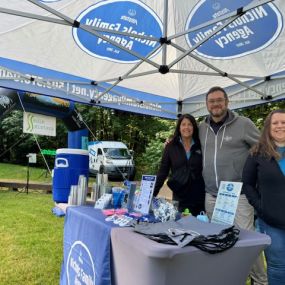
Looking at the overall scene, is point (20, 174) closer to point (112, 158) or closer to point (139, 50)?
point (112, 158)

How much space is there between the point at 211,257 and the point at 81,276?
35.1 inches

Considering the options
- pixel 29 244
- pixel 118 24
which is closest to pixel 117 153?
pixel 29 244

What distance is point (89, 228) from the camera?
1909 mm

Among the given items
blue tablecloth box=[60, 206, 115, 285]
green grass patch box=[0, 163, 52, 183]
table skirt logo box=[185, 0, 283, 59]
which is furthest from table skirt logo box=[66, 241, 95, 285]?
green grass patch box=[0, 163, 52, 183]

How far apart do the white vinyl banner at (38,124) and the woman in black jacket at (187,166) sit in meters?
4.17

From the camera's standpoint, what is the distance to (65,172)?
2775mm

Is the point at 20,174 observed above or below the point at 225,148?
below

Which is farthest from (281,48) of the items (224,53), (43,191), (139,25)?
(43,191)

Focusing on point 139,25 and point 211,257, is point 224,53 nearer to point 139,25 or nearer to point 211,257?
point 139,25

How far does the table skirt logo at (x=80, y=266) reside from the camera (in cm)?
187

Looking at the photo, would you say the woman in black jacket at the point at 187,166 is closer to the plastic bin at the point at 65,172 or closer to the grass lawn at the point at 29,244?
the plastic bin at the point at 65,172

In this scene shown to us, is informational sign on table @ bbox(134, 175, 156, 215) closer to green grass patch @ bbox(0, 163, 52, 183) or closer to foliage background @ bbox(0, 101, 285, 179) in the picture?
green grass patch @ bbox(0, 163, 52, 183)

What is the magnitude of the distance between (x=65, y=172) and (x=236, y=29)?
6.07ft

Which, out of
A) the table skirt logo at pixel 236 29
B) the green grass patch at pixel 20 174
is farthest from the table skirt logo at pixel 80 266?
the green grass patch at pixel 20 174
